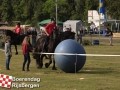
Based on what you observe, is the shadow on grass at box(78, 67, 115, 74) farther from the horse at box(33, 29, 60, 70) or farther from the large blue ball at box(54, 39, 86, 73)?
the horse at box(33, 29, 60, 70)

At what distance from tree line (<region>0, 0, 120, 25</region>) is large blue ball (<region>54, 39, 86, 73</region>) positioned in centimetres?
7991

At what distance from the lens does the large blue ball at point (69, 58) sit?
18.3 metres

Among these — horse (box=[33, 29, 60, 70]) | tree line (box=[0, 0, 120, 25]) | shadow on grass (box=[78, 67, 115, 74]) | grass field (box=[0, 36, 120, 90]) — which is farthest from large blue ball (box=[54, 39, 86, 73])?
tree line (box=[0, 0, 120, 25])

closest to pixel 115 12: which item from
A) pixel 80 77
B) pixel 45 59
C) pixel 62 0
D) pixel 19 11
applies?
pixel 62 0

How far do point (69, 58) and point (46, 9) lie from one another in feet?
304

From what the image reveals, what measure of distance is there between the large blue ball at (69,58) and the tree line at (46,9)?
79.9 metres

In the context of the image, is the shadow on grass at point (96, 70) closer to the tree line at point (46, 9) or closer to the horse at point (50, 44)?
the horse at point (50, 44)

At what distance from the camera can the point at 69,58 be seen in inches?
722

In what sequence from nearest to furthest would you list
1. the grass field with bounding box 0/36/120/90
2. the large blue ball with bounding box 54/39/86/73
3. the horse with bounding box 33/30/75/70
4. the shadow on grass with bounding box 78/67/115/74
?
the grass field with bounding box 0/36/120/90
the large blue ball with bounding box 54/39/86/73
the shadow on grass with bounding box 78/67/115/74
the horse with bounding box 33/30/75/70

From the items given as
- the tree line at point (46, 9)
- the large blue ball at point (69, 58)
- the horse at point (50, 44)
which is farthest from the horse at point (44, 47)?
the tree line at point (46, 9)

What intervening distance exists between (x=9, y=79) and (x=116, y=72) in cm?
850

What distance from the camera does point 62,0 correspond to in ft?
356

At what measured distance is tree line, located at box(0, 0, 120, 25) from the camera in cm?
10533

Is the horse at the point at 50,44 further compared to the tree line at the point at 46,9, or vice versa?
the tree line at the point at 46,9
